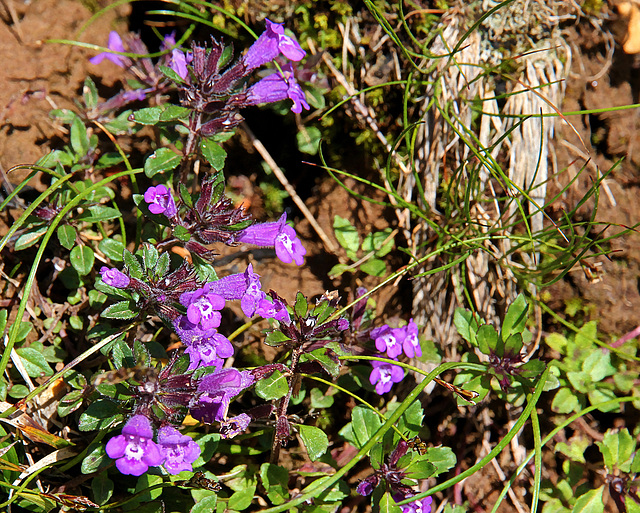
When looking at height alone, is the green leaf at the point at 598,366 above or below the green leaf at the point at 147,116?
below

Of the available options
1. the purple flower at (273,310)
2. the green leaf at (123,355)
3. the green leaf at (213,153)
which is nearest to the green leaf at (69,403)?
the green leaf at (123,355)

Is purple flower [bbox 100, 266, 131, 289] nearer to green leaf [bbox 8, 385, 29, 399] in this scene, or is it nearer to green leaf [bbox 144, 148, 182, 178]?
green leaf [bbox 144, 148, 182, 178]

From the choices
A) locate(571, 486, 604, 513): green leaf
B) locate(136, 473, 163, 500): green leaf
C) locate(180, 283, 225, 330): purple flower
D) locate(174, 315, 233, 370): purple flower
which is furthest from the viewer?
locate(571, 486, 604, 513): green leaf

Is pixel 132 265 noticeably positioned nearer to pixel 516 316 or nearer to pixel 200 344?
pixel 200 344

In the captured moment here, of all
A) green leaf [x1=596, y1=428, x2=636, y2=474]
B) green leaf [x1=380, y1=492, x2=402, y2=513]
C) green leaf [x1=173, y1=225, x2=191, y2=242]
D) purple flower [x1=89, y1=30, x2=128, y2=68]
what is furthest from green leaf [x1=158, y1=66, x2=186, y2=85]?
green leaf [x1=596, y1=428, x2=636, y2=474]

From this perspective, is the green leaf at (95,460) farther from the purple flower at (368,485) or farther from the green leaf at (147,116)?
the green leaf at (147,116)
